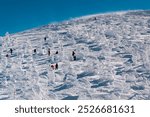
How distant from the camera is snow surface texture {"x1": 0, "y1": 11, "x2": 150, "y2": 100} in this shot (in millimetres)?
26131

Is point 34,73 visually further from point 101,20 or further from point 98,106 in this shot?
point 101,20

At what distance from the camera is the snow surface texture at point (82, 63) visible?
85.7 ft

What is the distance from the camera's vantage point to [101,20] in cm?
6575

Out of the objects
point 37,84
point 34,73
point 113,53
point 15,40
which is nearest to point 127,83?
point 37,84

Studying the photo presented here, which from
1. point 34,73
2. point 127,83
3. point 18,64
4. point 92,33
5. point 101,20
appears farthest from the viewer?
point 101,20

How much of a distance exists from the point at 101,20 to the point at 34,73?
Result: 34602mm

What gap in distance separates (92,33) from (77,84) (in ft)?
84.9

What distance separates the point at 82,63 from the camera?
115ft

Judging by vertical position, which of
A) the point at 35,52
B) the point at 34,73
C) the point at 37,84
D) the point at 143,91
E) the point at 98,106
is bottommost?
the point at 98,106

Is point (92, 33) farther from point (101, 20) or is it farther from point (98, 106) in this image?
point (98, 106)

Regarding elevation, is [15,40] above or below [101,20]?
below

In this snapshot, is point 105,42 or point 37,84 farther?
point 105,42

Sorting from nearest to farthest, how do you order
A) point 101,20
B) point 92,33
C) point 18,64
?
point 18,64, point 92,33, point 101,20

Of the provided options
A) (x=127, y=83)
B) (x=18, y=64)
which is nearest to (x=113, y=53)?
(x=18, y=64)
